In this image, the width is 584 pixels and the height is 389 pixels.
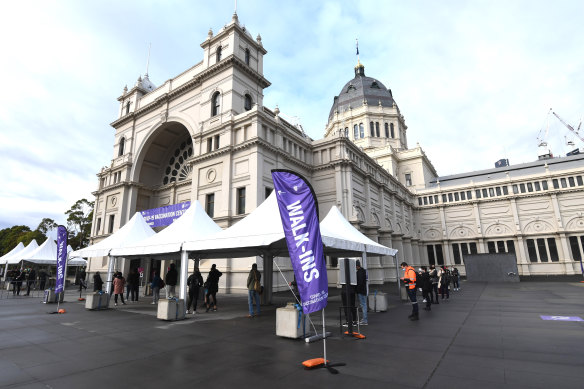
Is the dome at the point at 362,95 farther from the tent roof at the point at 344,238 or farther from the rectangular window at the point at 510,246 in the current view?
the tent roof at the point at 344,238

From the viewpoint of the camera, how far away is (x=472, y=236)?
50.5m

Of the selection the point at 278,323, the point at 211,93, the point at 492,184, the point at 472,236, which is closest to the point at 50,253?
the point at 211,93

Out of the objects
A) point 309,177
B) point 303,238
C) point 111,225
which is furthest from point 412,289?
point 111,225

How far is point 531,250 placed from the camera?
1817 inches

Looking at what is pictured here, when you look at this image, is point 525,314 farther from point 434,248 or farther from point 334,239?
point 434,248

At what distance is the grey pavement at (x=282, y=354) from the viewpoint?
16.3ft

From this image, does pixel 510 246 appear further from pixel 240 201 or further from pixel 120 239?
pixel 120 239

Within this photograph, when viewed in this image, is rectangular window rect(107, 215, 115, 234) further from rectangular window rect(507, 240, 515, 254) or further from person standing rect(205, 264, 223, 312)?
rectangular window rect(507, 240, 515, 254)

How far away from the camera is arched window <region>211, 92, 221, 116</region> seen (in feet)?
94.8

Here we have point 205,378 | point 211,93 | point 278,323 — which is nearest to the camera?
point 205,378

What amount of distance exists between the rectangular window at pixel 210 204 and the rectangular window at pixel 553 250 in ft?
167

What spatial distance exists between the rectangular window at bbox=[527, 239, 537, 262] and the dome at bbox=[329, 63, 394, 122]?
36659 millimetres

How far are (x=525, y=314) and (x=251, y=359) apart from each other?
1162 centimetres

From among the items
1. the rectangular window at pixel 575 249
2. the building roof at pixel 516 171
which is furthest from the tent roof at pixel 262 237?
the building roof at pixel 516 171
